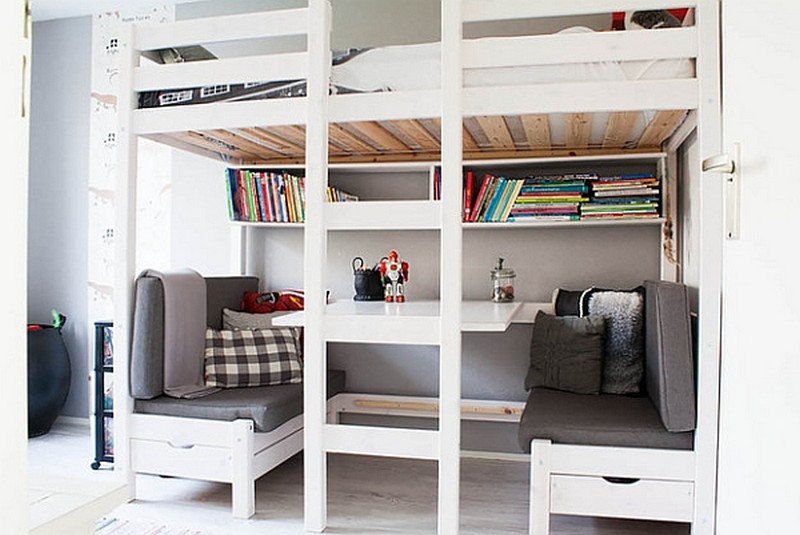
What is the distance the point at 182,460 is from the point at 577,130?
2.02 metres

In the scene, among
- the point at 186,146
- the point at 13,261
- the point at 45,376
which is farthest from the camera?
the point at 45,376

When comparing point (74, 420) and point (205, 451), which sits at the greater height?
point (205, 451)

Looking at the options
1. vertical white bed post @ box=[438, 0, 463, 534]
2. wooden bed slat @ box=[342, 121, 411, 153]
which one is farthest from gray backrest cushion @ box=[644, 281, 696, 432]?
wooden bed slat @ box=[342, 121, 411, 153]

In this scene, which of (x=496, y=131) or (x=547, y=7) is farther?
(x=496, y=131)

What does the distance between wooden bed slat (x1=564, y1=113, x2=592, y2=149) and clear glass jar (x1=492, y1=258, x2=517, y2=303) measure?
0.65 meters

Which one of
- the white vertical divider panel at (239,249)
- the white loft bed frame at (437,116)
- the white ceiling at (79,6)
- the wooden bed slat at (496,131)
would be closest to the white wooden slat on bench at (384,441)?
the white loft bed frame at (437,116)

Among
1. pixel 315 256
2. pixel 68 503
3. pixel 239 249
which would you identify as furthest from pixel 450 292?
pixel 239 249

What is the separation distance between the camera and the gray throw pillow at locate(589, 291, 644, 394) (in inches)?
103

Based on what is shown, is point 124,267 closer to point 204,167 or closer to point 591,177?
Answer: point 204,167

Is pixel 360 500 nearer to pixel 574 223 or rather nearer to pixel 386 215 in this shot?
pixel 386 215

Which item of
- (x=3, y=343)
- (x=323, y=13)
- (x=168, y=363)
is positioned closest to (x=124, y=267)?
(x=168, y=363)

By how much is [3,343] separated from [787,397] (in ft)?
2.86

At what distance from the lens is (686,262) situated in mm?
2793

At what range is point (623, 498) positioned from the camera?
2.10 metres
